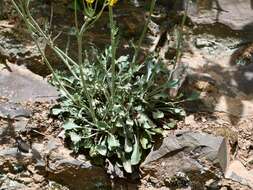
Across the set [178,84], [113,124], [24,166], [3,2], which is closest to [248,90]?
[178,84]

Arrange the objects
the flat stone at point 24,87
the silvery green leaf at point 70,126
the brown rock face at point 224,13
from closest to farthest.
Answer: the silvery green leaf at point 70,126 → the flat stone at point 24,87 → the brown rock face at point 224,13

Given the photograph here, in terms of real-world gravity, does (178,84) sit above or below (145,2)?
below

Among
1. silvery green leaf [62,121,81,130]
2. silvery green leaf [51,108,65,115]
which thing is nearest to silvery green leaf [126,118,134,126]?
silvery green leaf [62,121,81,130]

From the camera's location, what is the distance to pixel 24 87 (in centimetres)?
429

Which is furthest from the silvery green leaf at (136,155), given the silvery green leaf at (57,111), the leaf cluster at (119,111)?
the silvery green leaf at (57,111)

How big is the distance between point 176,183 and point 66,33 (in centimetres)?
170

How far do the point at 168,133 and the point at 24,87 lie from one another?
1249 millimetres

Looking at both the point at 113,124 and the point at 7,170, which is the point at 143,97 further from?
the point at 7,170

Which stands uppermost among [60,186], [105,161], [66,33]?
[66,33]

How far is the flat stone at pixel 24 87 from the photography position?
423cm

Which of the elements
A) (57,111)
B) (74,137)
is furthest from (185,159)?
(57,111)

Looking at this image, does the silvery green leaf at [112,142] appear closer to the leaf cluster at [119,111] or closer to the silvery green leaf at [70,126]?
the leaf cluster at [119,111]

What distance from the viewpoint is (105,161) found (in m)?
3.83

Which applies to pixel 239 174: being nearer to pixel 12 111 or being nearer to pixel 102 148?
pixel 102 148
